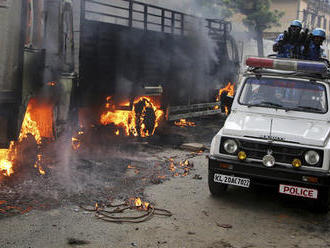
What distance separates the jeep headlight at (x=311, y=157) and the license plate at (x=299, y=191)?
0.37 m

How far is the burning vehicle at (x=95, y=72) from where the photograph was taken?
559 centimetres

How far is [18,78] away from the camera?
5.58 metres

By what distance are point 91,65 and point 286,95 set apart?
4.66 metres

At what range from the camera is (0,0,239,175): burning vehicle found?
5594mm

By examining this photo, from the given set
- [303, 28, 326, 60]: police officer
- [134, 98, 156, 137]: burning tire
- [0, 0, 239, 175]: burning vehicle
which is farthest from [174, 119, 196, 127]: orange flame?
[303, 28, 326, 60]: police officer

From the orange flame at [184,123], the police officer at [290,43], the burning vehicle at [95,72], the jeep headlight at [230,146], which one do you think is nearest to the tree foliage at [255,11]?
the burning vehicle at [95,72]

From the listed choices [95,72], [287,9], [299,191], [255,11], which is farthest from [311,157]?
[287,9]

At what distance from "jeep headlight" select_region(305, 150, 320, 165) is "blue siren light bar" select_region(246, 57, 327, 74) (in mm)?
1525

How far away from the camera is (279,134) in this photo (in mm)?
5531

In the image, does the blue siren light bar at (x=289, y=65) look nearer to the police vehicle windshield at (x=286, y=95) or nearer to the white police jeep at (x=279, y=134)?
the white police jeep at (x=279, y=134)

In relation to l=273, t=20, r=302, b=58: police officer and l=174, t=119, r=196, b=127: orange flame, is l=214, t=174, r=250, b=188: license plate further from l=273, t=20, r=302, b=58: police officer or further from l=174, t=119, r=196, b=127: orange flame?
l=174, t=119, r=196, b=127: orange flame

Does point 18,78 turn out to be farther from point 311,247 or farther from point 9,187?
point 311,247

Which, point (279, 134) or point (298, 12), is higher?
point (298, 12)

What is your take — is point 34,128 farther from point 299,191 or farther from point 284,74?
point 299,191
